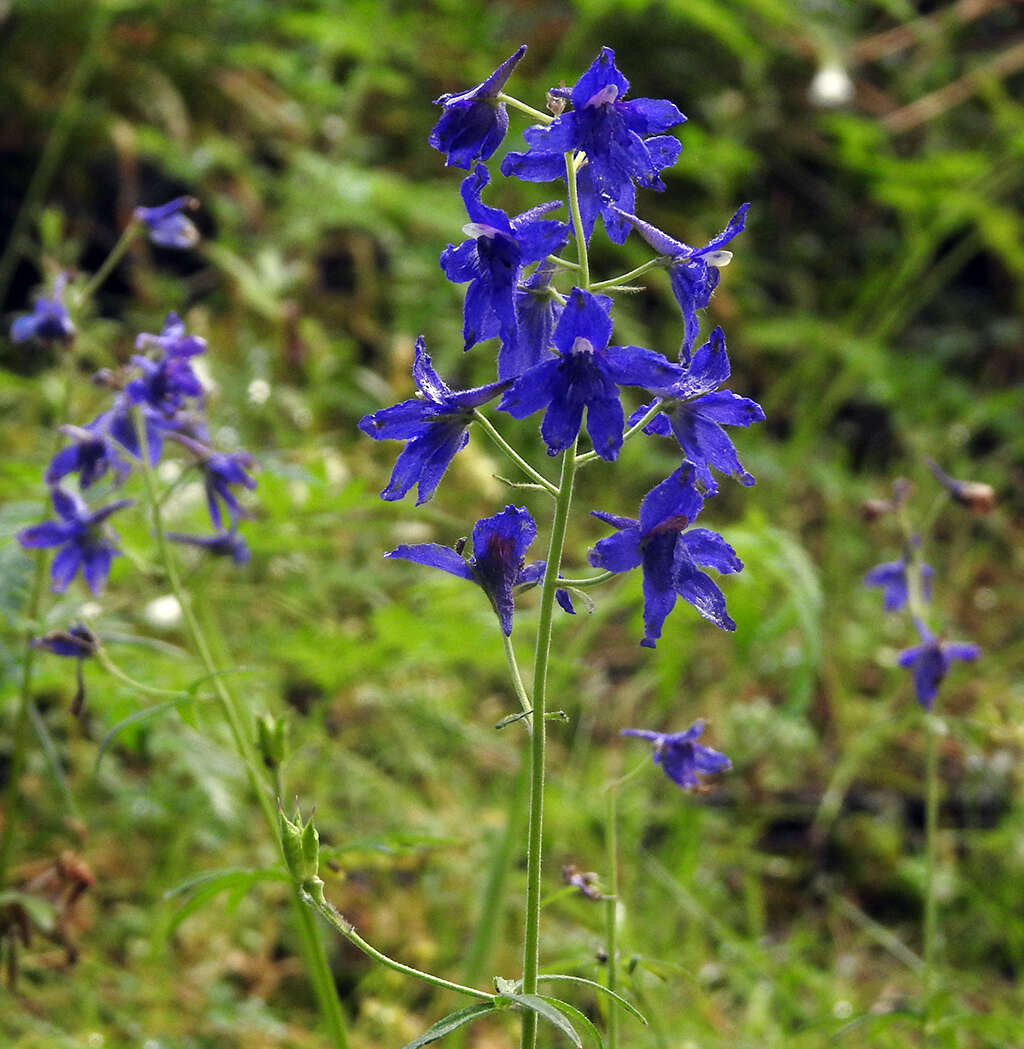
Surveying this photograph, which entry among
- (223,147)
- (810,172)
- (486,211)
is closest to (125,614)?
(486,211)

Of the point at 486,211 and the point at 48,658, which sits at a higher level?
the point at 486,211

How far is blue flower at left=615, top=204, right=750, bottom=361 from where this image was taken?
1.15 m

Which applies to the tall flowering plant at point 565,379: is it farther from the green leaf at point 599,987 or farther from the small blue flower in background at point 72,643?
the small blue flower in background at point 72,643

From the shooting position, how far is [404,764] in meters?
3.00

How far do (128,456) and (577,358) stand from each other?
1.02 m

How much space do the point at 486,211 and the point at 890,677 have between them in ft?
9.86

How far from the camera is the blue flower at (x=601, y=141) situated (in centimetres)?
107

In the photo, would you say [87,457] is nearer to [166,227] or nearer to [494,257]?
[166,227]

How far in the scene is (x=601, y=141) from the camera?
42.8 inches

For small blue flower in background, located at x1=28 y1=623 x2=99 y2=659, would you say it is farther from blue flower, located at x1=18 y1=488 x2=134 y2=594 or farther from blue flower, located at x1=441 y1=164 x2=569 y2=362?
blue flower, located at x1=441 y1=164 x2=569 y2=362

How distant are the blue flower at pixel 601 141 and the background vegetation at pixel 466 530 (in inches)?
31.8

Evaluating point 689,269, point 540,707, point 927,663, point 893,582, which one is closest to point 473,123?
point 689,269

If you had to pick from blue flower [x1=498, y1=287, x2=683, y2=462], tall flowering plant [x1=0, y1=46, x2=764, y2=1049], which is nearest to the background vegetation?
A: tall flowering plant [x1=0, y1=46, x2=764, y2=1049]

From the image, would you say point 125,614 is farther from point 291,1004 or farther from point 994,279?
point 994,279
